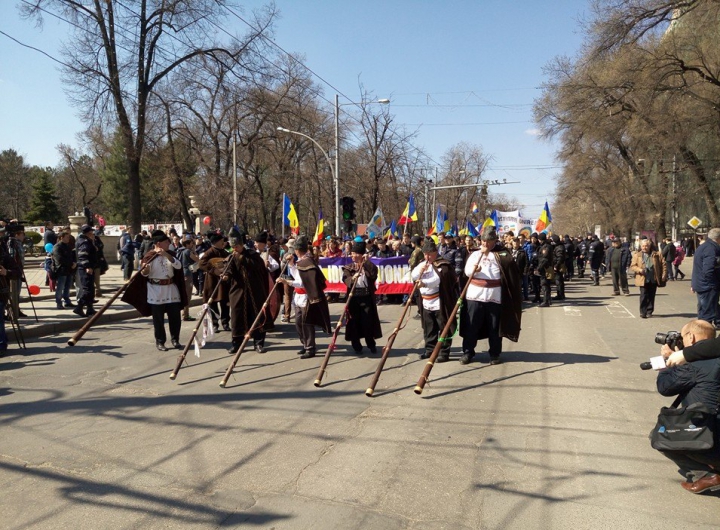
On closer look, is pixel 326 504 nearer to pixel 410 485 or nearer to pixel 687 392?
pixel 410 485

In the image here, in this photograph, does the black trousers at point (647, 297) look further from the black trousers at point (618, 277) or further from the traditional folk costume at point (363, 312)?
the traditional folk costume at point (363, 312)

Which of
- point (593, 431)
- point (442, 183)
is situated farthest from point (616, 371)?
point (442, 183)

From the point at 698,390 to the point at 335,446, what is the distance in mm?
2790

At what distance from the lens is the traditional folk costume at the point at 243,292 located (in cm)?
933

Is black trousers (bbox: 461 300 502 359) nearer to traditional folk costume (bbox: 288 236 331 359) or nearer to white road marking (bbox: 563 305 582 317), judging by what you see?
A: traditional folk costume (bbox: 288 236 331 359)

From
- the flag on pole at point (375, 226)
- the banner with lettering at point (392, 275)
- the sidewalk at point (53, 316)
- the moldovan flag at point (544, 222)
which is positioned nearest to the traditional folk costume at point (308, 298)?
the sidewalk at point (53, 316)

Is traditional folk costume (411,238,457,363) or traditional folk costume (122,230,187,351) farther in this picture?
traditional folk costume (122,230,187,351)

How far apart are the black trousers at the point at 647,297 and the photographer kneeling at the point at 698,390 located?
31.7 ft

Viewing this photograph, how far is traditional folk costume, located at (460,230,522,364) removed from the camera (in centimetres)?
823

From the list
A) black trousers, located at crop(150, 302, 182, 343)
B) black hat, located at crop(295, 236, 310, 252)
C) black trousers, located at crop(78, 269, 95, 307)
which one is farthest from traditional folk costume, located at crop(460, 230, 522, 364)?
black trousers, located at crop(78, 269, 95, 307)

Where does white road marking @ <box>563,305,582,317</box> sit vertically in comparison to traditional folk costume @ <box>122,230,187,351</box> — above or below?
below

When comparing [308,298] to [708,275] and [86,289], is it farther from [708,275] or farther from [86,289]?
[708,275]

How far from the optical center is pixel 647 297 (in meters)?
13.3

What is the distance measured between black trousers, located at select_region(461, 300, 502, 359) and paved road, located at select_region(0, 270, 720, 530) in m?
0.32
